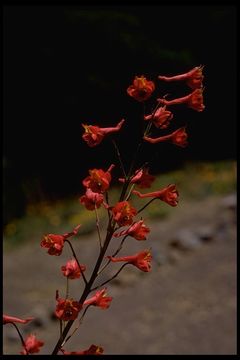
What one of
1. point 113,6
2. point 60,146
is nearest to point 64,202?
point 60,146

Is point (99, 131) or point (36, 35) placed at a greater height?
point (99, 131)

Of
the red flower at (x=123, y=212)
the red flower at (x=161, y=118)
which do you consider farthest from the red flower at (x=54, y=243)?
the red flower at (x=161, y=118)

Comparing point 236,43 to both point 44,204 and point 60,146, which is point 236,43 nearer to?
point 60,146

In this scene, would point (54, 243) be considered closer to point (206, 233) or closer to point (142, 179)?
point (142, 179)

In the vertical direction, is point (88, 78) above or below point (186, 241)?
above

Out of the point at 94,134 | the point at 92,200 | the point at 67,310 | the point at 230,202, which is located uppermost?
the point at 94,134

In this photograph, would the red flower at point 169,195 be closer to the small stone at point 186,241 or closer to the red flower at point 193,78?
the red flower at point 193,78

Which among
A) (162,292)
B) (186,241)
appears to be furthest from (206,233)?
(162,292)

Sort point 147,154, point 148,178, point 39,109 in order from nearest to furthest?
point 148,178 → point 147,154 → point 39,109
